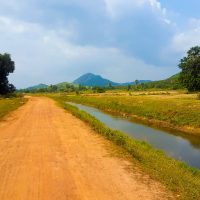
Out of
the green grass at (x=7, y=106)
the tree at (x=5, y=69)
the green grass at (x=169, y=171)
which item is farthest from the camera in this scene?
the tree at (x=5, y=69)

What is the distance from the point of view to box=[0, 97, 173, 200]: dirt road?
9688mm

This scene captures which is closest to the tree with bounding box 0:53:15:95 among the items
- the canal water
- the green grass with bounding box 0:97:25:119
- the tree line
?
the tree line

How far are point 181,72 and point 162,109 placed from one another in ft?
169

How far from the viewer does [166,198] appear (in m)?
9.44

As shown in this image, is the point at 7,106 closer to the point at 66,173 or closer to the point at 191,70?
the point at 66,173

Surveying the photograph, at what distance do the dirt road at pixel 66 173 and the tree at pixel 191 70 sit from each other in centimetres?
6848

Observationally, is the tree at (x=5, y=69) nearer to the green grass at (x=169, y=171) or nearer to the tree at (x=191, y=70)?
the tree at (x=191, y=70)

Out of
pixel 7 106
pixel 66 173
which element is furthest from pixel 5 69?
pixel 66 173

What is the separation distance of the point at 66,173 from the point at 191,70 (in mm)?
77318

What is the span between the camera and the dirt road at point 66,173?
31.8ft

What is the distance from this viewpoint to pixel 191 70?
85.1 metres

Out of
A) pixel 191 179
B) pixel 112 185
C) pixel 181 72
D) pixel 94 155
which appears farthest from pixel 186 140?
pixel 181 72

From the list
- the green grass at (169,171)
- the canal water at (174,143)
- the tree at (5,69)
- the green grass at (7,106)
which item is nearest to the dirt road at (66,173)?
the green grass at (169,171)

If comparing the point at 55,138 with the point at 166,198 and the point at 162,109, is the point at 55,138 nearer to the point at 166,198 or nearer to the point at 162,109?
the point at 166,198
